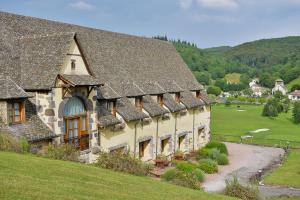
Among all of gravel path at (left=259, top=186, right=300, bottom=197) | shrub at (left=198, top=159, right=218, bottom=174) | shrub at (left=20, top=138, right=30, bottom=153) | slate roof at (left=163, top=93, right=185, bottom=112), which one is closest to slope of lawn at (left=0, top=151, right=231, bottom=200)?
shrub at (left=20, top=138, right=30, bottom=153)

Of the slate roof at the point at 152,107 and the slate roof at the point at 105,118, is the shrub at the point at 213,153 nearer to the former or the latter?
the slate roof at the point at 152,107

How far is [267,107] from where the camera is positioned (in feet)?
294

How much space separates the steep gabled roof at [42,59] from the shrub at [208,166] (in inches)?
668

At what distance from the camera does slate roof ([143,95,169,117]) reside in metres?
31.4

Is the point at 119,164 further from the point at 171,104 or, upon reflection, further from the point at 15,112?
the point at 171,104

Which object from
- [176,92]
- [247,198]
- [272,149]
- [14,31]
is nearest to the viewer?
[247,198]

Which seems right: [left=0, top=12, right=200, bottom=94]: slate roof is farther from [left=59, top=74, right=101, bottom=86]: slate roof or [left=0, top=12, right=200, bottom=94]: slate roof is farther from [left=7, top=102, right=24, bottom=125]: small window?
[left=7, top=102, right=24, bottom=125]: small window

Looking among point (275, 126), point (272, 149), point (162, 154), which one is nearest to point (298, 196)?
point (162, 154)

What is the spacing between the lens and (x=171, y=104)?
117ft

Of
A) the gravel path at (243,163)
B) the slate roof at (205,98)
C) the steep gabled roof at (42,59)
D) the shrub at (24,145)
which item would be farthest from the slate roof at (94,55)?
the gravel path at (243,163)

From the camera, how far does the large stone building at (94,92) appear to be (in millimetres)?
20828

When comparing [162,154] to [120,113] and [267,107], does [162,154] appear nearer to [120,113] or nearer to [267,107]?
[120,113]

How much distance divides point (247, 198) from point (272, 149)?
28.8m

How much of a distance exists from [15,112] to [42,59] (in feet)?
11.0
